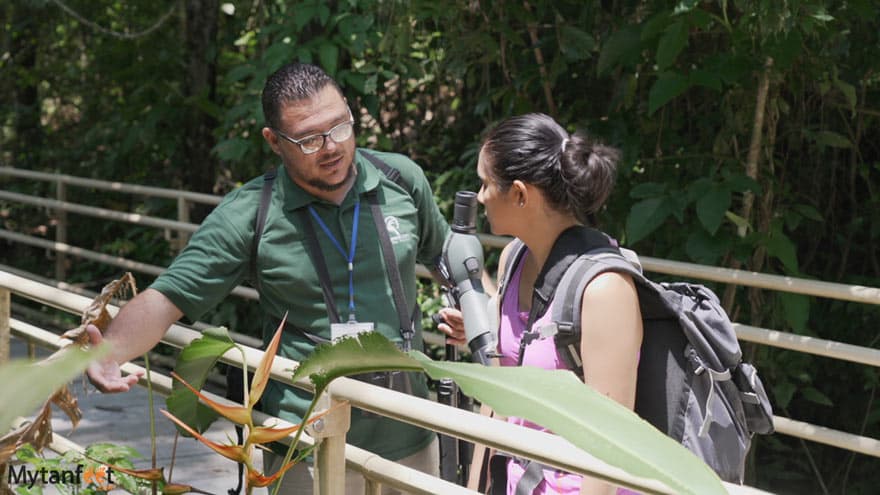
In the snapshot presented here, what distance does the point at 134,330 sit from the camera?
259 centimetres

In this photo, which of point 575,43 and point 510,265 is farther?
point 575,43

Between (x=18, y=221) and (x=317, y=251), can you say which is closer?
(x=317, y=251)

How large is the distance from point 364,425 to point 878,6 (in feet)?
10.1

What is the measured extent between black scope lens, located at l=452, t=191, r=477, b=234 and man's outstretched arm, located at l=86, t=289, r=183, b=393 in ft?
2.25

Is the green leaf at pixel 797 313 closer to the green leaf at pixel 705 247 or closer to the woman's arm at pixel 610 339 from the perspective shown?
the green leaf at pixel 705 247

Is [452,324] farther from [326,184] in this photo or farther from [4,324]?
[4,324]

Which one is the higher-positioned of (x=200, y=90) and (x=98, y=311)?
(x=200, y=90)

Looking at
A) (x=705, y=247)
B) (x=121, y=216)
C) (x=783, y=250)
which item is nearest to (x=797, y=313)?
(x=783, y=250)

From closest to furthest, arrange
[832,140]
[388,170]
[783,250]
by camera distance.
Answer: [388,170], [783,250], [832,140]

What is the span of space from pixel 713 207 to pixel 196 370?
8.45ft

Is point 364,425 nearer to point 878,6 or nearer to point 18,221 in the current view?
point 878,6

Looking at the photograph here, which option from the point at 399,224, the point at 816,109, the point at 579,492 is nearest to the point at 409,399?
the point at 579,492

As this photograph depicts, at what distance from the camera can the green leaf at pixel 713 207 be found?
4.23m

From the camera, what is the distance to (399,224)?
303cm
